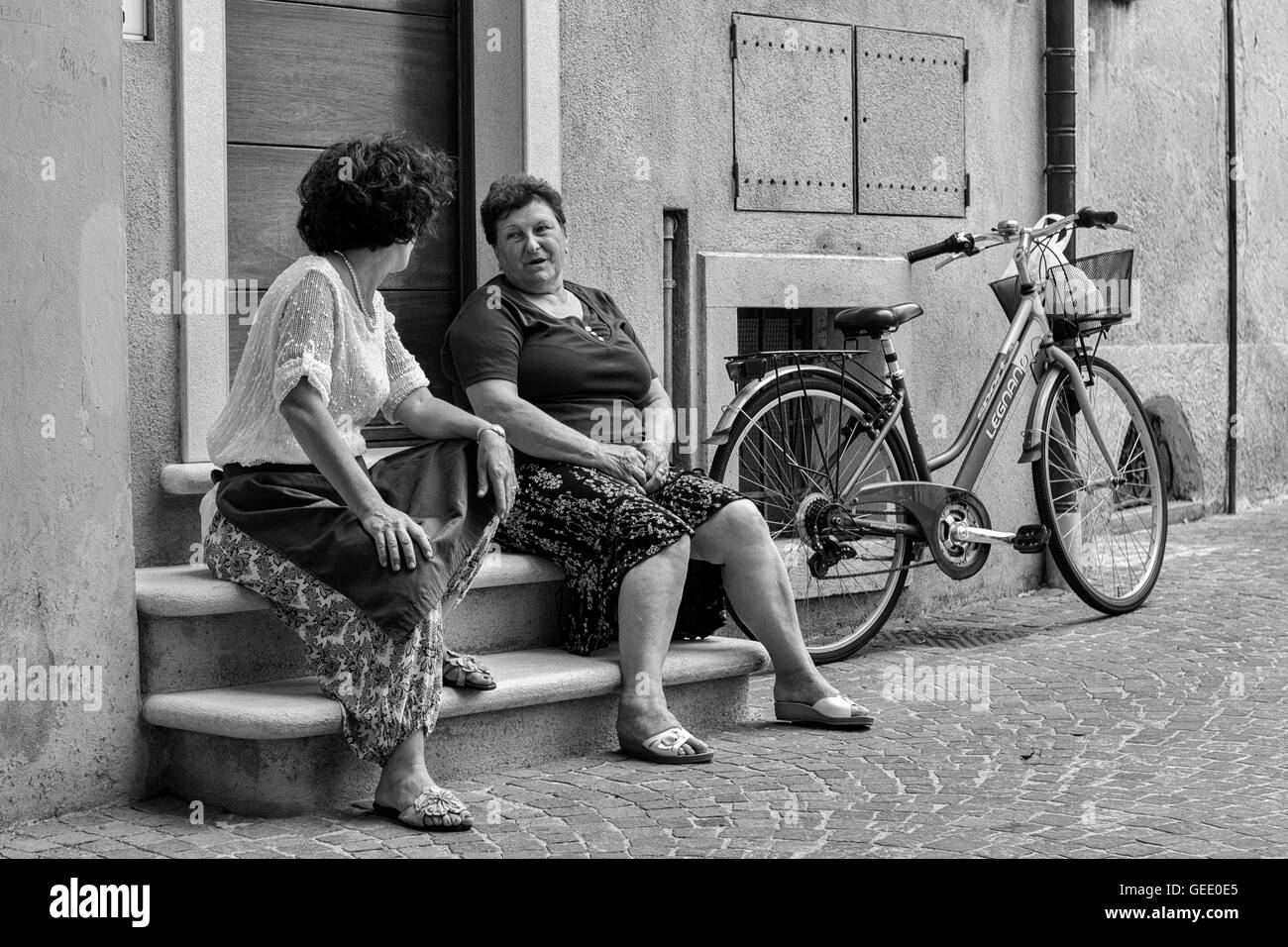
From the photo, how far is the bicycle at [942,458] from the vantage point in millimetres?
5930

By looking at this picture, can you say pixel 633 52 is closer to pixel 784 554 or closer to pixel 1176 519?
pixel 784 554

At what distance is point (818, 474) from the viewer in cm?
592

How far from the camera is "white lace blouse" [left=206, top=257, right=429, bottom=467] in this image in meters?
4.16

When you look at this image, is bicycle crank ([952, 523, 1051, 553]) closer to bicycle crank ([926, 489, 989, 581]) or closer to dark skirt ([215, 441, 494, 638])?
bicycle crank ([926, 489, 989, 581])

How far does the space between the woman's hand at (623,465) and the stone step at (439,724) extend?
0.50 m

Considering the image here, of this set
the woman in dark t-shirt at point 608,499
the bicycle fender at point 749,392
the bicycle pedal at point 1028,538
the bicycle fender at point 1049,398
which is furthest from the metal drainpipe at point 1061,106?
the woman in dark t-shirt at point 608,499

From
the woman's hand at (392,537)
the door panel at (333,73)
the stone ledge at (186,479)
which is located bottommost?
the woman's hand at (392,537)

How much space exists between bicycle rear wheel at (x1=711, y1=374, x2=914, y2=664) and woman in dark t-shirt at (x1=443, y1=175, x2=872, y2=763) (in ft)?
2.00

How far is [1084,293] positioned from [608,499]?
8.78 ft

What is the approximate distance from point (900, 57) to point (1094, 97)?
261cm

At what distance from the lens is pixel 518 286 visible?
532 cm

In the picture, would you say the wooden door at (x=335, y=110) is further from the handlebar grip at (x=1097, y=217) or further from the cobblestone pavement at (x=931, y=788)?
the handlebar grip at (x=1097, y=217)

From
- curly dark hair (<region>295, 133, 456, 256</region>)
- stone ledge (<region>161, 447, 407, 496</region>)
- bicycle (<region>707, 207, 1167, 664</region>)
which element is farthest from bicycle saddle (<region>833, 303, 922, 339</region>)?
curly dark hair (<region>295, 133, 456, 256</region>)
